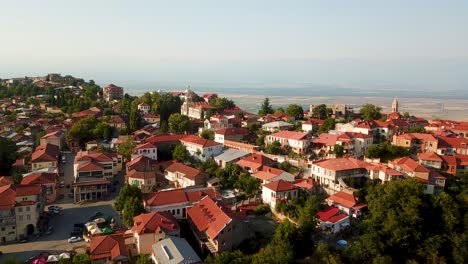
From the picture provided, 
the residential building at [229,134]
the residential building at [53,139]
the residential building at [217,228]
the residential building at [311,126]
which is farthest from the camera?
the residential building at [311,126]

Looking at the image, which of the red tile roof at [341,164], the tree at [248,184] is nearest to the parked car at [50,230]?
the tree at [248,184]

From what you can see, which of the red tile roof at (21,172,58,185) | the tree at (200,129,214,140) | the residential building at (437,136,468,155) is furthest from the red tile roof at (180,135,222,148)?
the residential building at (437,136,468,155)

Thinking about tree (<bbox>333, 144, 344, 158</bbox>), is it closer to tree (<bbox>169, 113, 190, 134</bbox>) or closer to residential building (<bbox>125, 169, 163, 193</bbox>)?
residential building (<bbox>125, 169, 163, 193</bbox>)

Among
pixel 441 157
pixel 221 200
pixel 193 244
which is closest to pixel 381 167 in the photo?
pixel 441 157

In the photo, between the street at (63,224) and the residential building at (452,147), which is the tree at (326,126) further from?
the street at (63,224)

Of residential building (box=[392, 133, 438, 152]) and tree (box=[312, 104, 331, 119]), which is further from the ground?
tree (box=[312, 104, 331, 119])

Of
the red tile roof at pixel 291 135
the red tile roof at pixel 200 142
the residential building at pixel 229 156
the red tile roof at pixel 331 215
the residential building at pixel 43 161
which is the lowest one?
the red tile roof at pixel 331 215
